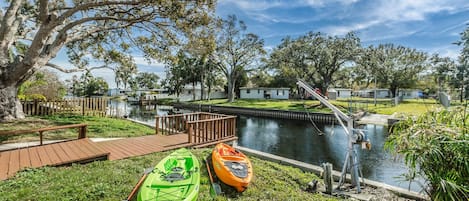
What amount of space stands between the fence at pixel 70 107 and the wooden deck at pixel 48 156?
8.31 meters

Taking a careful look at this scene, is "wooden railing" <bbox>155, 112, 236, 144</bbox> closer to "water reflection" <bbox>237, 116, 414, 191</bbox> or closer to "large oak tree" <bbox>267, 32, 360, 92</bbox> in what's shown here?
"water reflection" <bbox>237, 116, 414, 191</bbox>

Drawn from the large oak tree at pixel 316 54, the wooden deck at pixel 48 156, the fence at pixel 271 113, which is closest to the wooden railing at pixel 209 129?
the wooden deck at pixel 48 156

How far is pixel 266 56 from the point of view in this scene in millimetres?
32781

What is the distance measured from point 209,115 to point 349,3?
8.31m

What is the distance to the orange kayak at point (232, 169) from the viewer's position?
3.74m

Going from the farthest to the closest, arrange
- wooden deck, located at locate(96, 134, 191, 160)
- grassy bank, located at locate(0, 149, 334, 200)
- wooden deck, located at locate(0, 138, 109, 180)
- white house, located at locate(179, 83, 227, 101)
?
1. white house, located at locate(179, 83, 227, 101)
2. wooden deck, located at locate(96, 134, 191, 160)
3. wooden deck, located at locate(0, 138, 109, 180)
4. grassy bank, located at locate(0, 149, 334, 200)

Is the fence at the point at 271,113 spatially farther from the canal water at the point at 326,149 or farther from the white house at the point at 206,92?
the white house at the point at 206,92

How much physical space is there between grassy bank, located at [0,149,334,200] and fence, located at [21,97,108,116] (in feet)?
33.3

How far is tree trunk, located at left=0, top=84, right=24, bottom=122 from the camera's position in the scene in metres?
8.77

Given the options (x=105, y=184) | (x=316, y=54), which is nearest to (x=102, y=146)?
(x=105, y=184)

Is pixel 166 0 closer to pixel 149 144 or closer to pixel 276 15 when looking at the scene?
pixel 149 144

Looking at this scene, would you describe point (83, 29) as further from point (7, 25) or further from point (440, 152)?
point (440, 152)

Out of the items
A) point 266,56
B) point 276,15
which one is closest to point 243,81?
point 266,56

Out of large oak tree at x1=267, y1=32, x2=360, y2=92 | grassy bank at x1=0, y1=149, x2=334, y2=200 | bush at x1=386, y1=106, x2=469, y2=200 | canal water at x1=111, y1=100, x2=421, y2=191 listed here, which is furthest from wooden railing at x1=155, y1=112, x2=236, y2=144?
large oak tree at x1=267, y1=32, x2=360, y2=92
